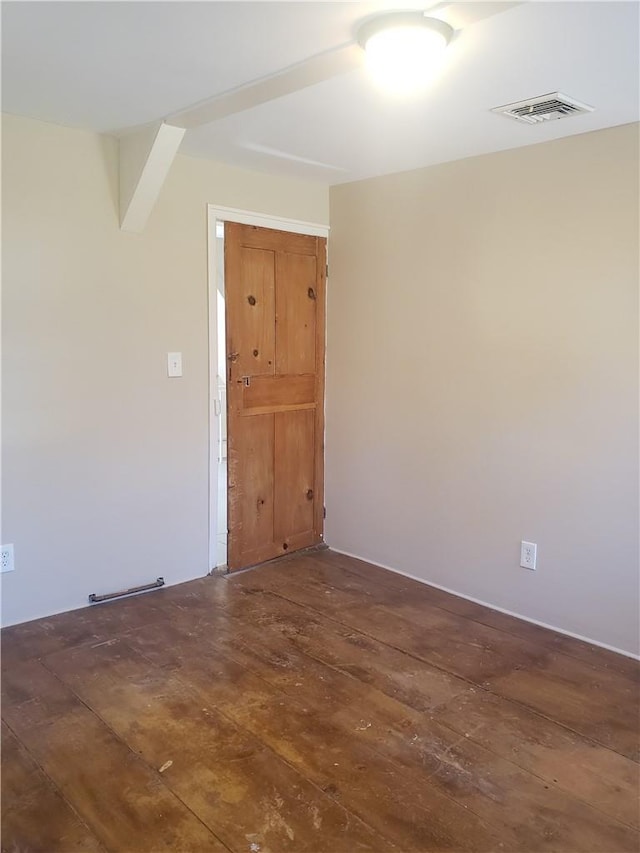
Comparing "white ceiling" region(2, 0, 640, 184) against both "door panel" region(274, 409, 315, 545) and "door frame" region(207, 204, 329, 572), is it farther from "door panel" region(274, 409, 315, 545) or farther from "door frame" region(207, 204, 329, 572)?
"door panel" region(274, 409, 315, 545)

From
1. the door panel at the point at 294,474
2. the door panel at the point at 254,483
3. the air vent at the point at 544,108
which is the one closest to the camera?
the air vent at the point at 544,108

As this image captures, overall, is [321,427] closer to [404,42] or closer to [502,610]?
[502,610]

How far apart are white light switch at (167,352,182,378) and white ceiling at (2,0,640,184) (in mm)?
1010

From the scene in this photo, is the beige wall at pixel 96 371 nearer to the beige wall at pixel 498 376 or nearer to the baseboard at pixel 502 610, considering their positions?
the beige wall at pixel 498 376

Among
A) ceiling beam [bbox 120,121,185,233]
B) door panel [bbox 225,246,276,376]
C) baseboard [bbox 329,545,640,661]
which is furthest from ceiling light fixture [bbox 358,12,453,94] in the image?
baseboard [bbox 329,545,640,661]

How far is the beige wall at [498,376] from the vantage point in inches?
110

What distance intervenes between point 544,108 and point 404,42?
904 millimetres

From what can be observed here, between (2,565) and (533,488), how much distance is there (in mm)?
2446

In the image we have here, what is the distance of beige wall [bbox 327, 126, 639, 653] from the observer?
2793 mm

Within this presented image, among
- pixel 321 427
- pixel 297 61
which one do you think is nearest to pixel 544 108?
pixel 297 61

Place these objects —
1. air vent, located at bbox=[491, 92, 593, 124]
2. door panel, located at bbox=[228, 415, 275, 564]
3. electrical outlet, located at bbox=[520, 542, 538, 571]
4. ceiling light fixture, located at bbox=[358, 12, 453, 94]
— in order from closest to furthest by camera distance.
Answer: ceiling light fixture, located at bbox=[358, 12, 453, 94] < air vent, located at bbox=[491, 92, 593, 124] < electrical outlet, located at bbox=[520, 542, 538, 571] < door panel, located at bbox=[228, 415, 275, 564]

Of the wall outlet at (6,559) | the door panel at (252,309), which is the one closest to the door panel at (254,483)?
the door panel at (252,309)

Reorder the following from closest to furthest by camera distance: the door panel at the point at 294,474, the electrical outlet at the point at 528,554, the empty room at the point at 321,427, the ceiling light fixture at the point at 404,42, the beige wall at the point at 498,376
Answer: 1. the ceiling light fixture at the point at 404,42
2. the empty room at the point at 321,427
3. the beige wall at the point at 498,376
4. the electrical outlet at the point at 528,554
5. the door panel at the point at 294,474

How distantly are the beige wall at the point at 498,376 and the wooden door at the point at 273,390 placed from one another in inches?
5.7
